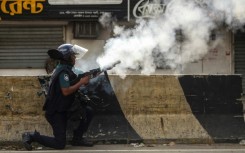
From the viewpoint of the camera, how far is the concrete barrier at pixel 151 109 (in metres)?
8.35

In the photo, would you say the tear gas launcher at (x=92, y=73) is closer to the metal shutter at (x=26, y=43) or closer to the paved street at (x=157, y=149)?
the paved street at (x=157, y=149)

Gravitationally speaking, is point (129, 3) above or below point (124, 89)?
above

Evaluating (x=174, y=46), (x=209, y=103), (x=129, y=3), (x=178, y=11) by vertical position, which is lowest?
(x=209, y=103)

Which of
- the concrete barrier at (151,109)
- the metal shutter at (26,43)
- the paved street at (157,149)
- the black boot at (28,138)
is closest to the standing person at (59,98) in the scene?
the black boot at (28,138)

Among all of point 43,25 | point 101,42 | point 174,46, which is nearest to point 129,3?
point 101,42

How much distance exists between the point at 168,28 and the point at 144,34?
0.44m

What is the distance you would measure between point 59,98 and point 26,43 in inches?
373

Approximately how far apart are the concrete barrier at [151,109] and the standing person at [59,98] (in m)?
0.70

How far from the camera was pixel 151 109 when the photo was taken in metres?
8.50

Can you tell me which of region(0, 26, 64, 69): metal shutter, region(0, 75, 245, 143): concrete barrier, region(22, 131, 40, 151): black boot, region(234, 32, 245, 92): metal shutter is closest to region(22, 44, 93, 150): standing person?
region(22, 131, 40, 151): black boot

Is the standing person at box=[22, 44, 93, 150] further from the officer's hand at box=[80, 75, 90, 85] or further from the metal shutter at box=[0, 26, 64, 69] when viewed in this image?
the metal shutter at box=[0, 26, 64, 69]

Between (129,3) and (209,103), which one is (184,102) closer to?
(209,103)

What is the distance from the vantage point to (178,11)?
8711 mm

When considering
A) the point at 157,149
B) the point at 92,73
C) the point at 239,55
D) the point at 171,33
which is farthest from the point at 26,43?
the point at 157,149
